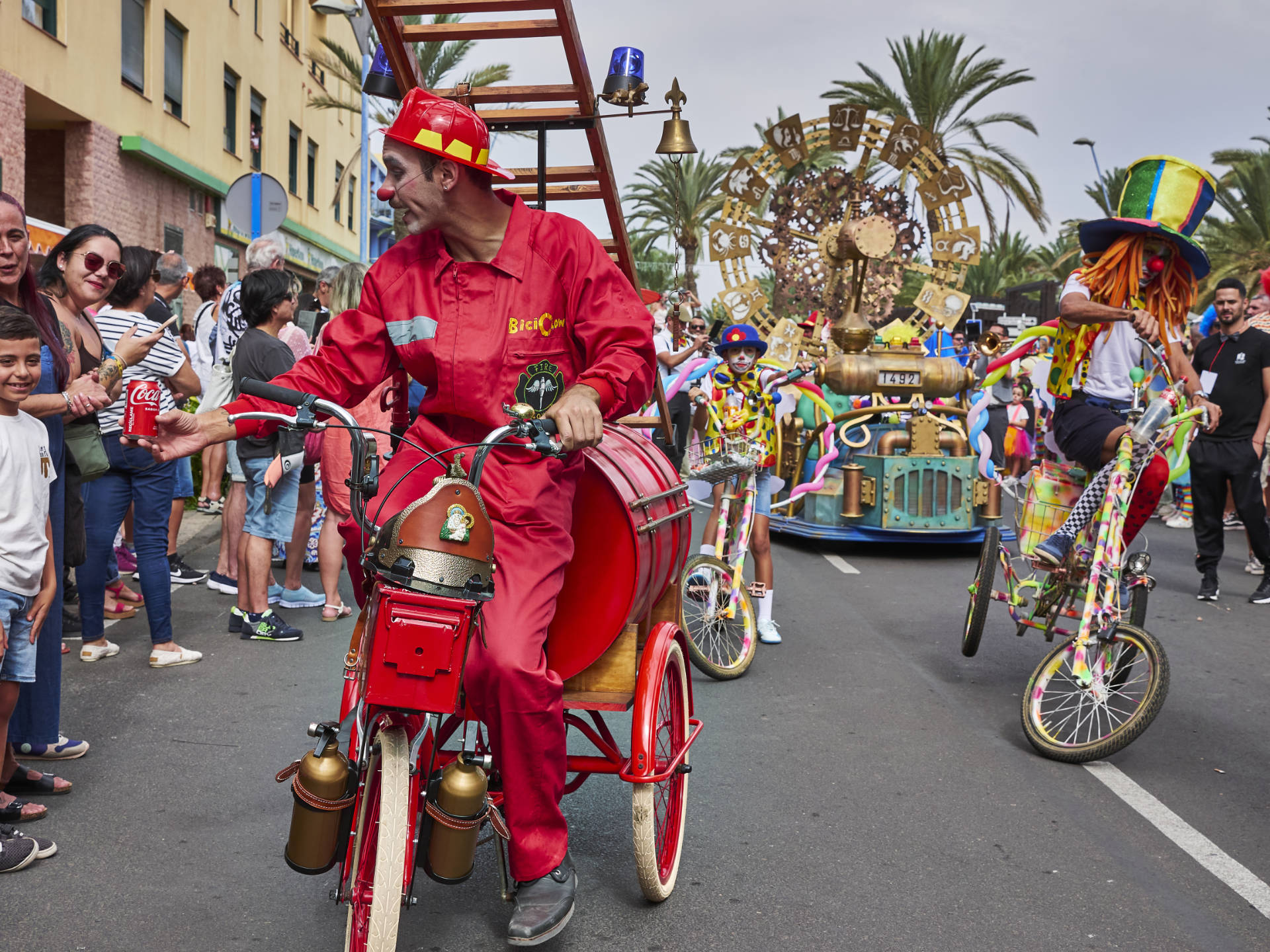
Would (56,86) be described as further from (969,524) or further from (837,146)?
(969,524)

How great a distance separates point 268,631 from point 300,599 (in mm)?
1070

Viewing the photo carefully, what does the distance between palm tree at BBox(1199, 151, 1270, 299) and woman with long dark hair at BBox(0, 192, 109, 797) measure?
27940 mm

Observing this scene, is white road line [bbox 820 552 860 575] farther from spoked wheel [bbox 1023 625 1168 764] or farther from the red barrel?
the red barrel

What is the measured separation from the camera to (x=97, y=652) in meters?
6.26

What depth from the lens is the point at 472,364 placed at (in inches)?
128

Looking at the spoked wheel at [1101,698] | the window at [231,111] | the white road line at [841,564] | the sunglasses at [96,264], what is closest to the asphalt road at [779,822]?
the spoked wheel at [1101,698]

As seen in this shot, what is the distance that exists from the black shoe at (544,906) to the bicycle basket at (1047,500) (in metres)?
3.68

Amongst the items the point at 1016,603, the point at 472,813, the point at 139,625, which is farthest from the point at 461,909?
the point at 139,625

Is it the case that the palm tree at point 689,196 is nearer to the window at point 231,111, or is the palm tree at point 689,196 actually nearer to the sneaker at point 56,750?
the window at point 231,111

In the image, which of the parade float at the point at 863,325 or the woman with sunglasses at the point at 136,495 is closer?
the woman with sunglasses at the point at 136,495

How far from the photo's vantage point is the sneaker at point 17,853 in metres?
3.72

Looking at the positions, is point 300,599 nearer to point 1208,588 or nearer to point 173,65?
point 1208,588

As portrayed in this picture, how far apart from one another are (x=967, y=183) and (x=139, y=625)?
412 inches

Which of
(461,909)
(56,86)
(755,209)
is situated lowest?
(461,909)
